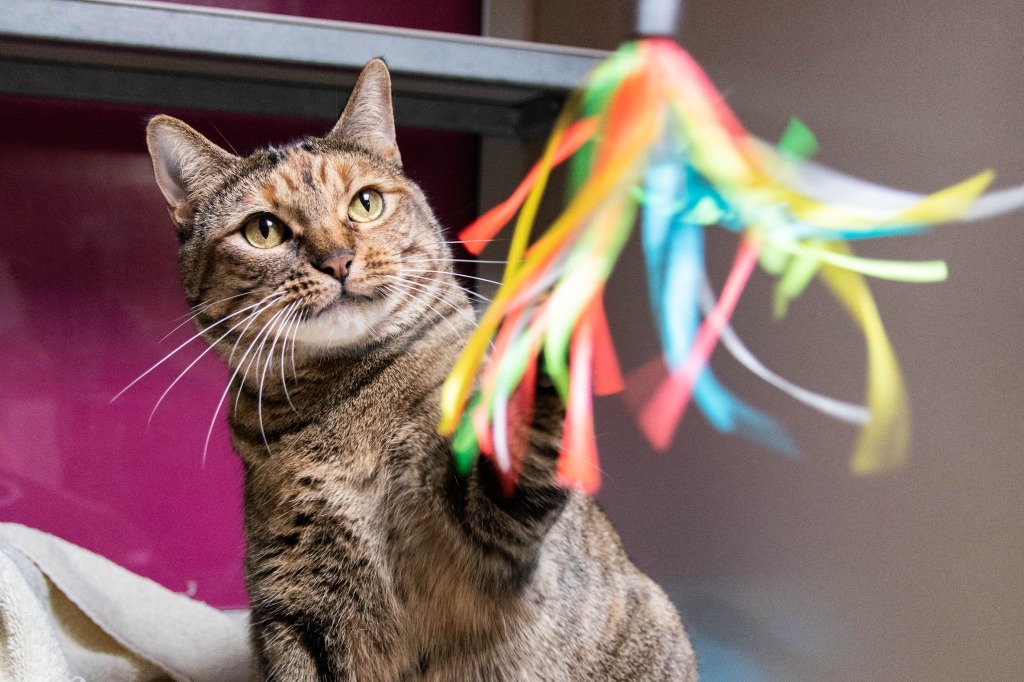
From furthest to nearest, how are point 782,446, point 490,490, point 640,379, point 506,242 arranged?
point 506,242 → point 640,379 → point 782,446 → point 490,490

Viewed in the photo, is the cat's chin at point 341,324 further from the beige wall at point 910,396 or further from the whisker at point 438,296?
the beige wall at point 910,396

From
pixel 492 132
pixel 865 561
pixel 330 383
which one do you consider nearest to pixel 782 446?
pixel 865 561

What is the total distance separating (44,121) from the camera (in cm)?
154

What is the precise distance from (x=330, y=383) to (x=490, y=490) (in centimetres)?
34

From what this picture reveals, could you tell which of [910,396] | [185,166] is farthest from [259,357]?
[910,396]

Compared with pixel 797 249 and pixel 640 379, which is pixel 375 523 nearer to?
pixel 797 249

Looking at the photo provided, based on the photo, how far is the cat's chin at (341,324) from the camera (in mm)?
885

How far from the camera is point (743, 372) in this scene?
114 centimetres

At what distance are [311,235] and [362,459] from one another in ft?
0.89

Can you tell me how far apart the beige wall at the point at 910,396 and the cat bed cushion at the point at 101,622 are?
744 mm

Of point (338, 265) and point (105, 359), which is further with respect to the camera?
point (105, 359)

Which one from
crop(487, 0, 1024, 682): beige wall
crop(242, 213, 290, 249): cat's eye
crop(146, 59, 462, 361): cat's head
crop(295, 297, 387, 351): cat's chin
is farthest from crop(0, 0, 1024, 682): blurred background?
crop(295, 297, 387, 351): cat's chin

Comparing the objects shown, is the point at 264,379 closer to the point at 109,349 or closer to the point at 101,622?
the point at 101,622

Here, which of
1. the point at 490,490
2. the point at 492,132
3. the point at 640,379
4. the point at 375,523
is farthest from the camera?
the point at 492,132
